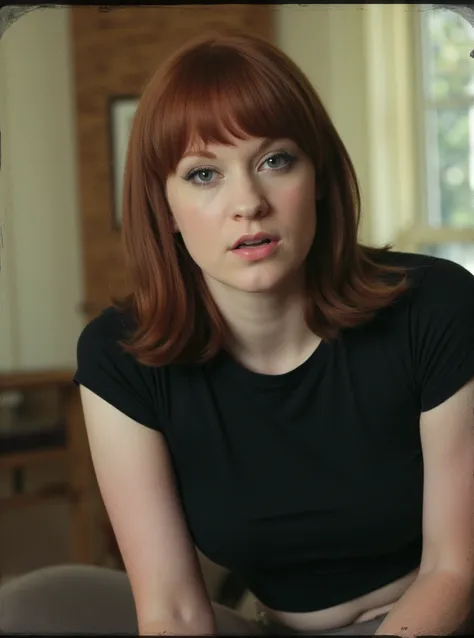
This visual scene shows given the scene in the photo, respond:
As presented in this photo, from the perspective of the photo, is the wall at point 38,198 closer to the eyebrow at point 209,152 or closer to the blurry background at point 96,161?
the blurry background at point 96,161

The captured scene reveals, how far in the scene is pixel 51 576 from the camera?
0.57m

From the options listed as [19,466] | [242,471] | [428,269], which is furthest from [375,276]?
[19,466]

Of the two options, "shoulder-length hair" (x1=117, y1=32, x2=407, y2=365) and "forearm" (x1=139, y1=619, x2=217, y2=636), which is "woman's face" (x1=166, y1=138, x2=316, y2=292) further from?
"forearm" (x1=139, y1=619, x2=217, y2=636)

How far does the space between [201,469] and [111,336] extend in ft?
0.37

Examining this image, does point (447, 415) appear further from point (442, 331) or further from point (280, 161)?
point (280, 161)

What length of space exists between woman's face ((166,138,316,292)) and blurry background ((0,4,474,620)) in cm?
8

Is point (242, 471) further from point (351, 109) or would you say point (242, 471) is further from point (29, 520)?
point (351, 109)

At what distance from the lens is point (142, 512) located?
563 millimetres

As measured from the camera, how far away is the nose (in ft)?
1.55

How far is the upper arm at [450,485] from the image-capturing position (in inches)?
20.8

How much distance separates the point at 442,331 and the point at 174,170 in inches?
8.0

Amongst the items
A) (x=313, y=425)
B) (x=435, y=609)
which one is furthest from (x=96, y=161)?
(x=435, y=609)

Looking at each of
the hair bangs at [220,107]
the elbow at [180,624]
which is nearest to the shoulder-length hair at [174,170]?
the hair bangs at [220,107]

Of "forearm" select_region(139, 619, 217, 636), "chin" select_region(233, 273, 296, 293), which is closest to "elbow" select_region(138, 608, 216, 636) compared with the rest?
"forearm" select_region(139, 619, 217, 636)
